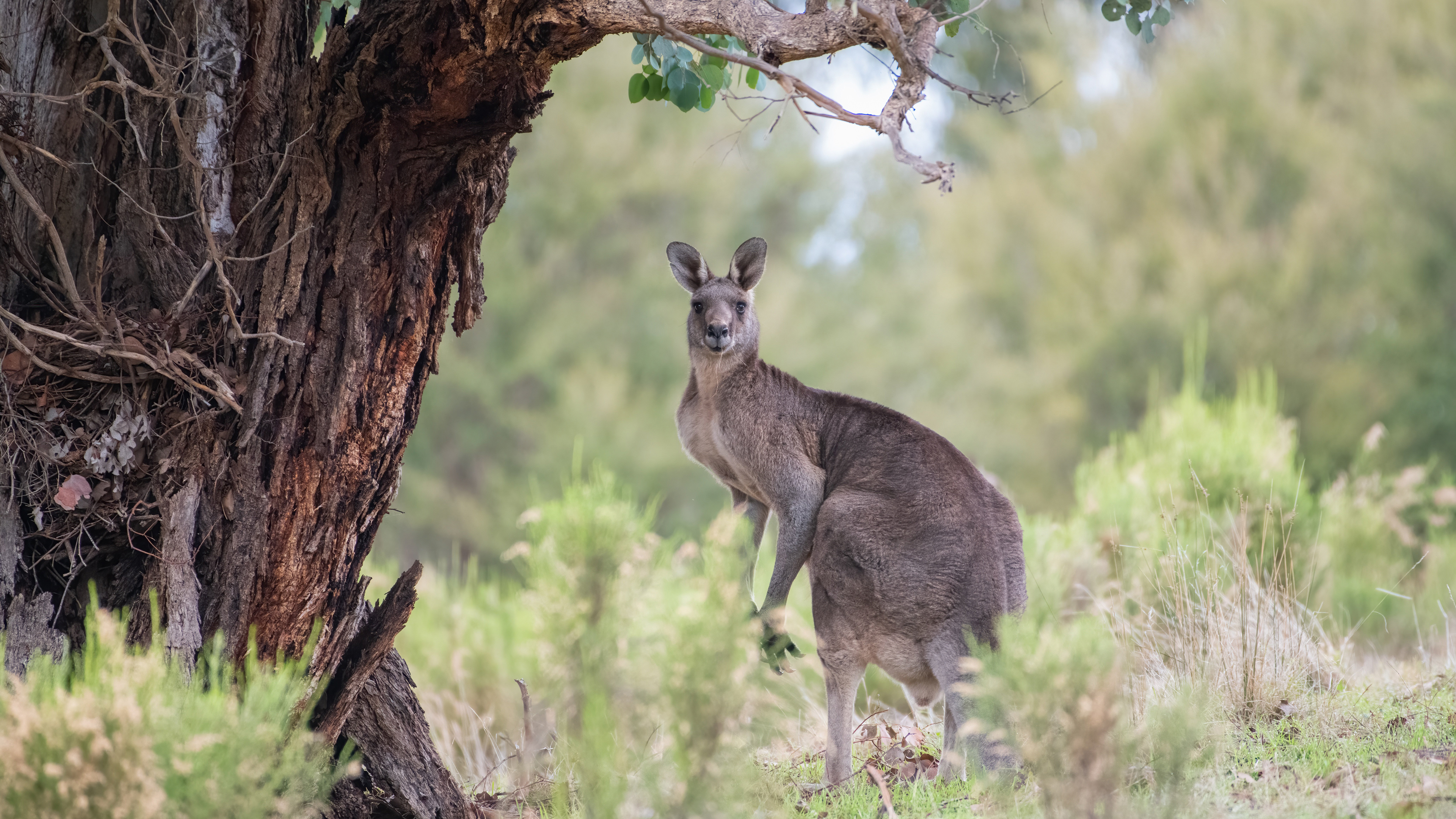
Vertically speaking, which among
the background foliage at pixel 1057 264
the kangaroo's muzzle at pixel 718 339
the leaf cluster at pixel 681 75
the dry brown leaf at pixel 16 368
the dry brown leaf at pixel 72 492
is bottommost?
the dry brown leaf at pixel 72 492

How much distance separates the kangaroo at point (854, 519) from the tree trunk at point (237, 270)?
1487 mm

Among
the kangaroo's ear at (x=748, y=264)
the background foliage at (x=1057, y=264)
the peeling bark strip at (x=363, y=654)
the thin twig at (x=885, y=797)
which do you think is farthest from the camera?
the background foliage at (x=1057, y=264)

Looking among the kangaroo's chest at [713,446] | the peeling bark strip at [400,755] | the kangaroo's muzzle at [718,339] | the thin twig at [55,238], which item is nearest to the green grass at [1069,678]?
the peeling bark strip at [400,755]

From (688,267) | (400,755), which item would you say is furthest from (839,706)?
(688,267)

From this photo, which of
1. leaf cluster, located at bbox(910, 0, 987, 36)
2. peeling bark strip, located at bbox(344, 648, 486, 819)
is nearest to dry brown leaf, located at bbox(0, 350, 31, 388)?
peeling bark strip, located at bbox(344, 648, 486, 819)

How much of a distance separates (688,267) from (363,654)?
7.91ft

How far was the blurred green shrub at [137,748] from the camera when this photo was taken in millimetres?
2523

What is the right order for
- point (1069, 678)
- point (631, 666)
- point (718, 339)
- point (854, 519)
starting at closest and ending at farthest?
1. point (1069, 678)
2. point (631, 666)
3. point (854, 519)
4. point (718, 339)

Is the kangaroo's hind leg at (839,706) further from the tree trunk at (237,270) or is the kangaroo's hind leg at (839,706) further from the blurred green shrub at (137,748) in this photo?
the blurred green shrub at (137,748)

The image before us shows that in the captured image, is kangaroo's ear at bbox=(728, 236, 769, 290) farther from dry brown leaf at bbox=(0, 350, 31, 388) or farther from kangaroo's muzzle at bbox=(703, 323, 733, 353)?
dry brown leaf at bbox=(0, 350, 31, 388)

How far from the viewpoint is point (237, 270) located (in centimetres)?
409

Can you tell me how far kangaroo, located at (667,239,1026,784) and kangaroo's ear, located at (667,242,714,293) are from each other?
81 mm

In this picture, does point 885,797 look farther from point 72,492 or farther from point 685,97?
point 72,492

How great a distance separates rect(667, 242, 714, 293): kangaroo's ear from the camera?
18.7 ft
